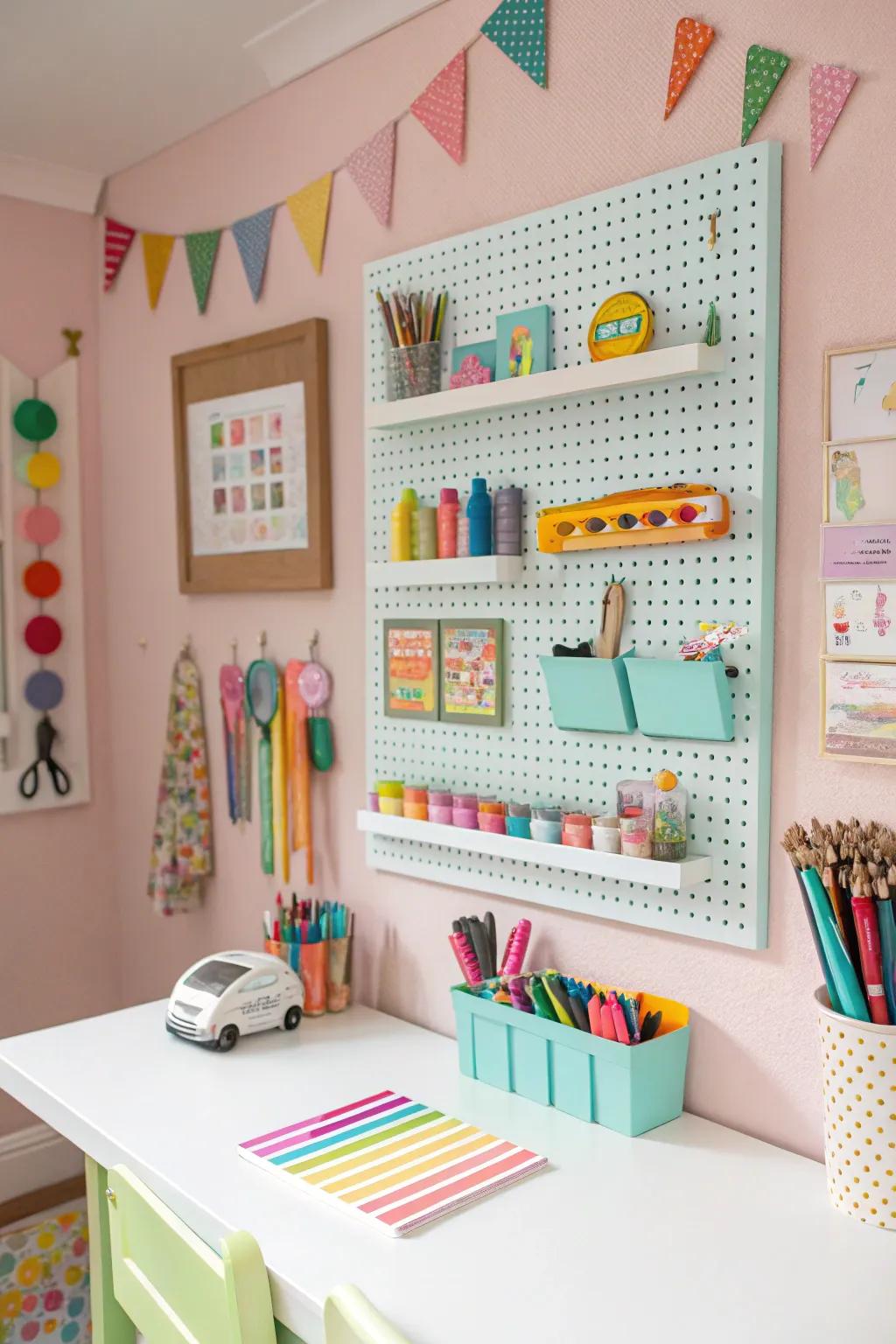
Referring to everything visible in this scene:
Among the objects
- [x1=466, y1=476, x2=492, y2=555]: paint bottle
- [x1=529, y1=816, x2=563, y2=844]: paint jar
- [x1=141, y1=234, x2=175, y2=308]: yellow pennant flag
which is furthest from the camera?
[x1=141, y1=234, x2=175, y2=308]: yellow pennant flag

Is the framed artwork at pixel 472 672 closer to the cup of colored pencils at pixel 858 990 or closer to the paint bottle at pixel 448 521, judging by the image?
the paint bottle at pixel 448 521

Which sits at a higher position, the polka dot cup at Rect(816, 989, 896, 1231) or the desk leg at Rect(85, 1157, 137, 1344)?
the polka dot cup at Rect(816, 989, 896, 1231)

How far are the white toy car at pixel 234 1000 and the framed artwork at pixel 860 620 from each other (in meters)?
0.99

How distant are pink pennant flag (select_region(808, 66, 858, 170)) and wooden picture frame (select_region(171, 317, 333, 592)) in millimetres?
935

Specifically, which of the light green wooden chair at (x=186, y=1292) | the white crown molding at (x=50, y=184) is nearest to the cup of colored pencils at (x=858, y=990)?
the light green wooden chair at (x=186, y=1292)

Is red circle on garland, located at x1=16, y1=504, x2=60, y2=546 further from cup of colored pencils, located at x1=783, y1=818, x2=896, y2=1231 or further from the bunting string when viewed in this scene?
cup of colored pencils, located at x1=783, y1=818, x2=896, y2=1231

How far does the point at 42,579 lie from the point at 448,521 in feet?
3.95

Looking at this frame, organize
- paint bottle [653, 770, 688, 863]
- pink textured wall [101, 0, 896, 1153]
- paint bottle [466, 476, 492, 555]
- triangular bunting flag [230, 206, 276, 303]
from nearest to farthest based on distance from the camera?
pink textured wall [101, 0, 896, 1153]
paint bottle [653, 770, 688, 863]
paint bottle [466, 476, 492, 555]
triangular bunting flag [230, 206, 276, 303]

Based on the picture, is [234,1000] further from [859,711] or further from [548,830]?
[859,711]

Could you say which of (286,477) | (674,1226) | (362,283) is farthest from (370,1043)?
(362,283)

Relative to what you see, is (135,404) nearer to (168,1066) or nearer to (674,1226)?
(168,1066)

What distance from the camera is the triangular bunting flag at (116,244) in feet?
8.30

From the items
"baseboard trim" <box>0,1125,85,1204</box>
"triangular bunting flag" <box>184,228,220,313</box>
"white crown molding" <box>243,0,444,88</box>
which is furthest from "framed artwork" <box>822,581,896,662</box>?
"baseboard trim" <box>0,1125,85,1204</box>

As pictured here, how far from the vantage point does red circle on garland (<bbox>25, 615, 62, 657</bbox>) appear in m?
2.54
